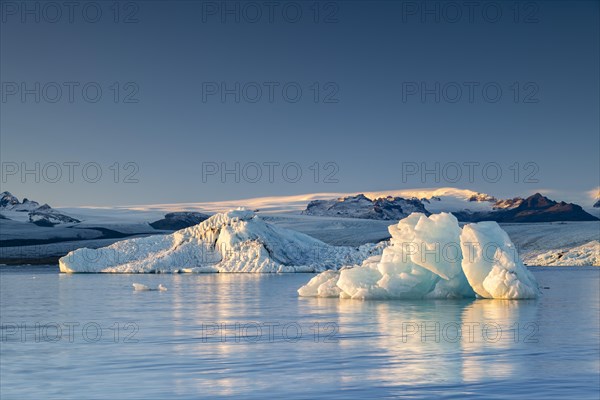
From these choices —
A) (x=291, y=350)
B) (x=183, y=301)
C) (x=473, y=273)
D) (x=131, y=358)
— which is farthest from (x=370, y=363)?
(x=183, y=301)

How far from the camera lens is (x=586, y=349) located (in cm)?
1367

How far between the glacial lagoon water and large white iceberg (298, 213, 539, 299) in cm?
54

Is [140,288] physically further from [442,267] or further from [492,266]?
[492,266]

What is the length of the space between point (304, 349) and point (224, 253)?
37.2m

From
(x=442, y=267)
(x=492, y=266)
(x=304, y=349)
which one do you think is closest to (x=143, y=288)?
(x=442, y=267)

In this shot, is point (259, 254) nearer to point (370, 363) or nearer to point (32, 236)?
point (370, 363)

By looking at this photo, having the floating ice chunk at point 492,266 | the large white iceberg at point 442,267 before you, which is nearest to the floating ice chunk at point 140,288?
the large white iceberg at point 442,267

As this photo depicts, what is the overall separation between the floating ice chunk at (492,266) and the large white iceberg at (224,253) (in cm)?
2563

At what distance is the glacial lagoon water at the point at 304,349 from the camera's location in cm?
1012

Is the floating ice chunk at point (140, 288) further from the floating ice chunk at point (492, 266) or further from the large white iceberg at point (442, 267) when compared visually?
the floating ice chunk at point (492, 266)

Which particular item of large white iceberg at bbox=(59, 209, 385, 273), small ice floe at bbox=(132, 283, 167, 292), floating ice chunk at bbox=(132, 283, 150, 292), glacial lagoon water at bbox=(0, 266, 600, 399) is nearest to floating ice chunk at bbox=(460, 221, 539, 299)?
glacial lagoon water at bbox=(0, 266, 600, 399)

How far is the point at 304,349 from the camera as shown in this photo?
545 inches

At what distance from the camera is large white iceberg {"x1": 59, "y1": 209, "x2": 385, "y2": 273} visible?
49750mm

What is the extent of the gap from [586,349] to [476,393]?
4.93 metres
